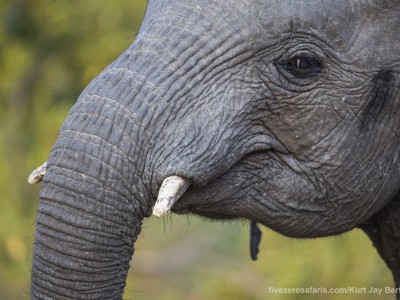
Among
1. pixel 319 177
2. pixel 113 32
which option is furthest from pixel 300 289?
pixel 319 177

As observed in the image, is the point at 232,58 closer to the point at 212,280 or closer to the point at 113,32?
the point at 113,32

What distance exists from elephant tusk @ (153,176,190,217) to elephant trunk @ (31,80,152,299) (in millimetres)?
97

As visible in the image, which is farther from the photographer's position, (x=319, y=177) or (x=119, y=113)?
(x=319, y=177)

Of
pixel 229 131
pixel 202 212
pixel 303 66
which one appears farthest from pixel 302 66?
pixel 202 212

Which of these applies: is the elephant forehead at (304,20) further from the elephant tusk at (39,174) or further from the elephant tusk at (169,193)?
the elephant tusk at (39,174)

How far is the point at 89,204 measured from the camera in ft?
14.5

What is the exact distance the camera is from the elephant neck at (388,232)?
550cm

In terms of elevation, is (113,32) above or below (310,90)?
above

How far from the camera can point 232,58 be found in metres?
4.82

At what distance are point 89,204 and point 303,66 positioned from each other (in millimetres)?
1144

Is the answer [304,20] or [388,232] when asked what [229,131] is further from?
[388,232]

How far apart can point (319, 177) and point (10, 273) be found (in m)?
8.23

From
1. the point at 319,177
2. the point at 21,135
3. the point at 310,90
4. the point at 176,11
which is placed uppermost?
the point at 21,135

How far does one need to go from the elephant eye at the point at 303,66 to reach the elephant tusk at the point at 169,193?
0.71m
